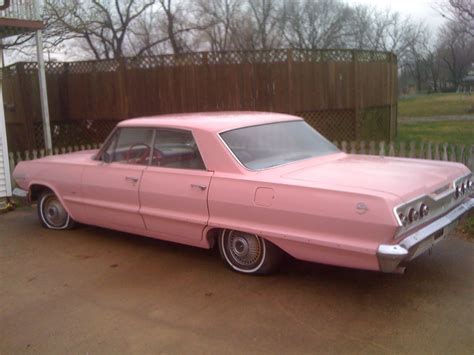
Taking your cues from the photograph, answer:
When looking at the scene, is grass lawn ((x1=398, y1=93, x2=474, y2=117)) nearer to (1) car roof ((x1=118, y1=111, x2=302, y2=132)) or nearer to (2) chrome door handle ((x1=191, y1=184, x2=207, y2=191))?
(1) car roof ((x1=118, y1=111, x2=302, y2=132))

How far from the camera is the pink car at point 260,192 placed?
3.77 meters

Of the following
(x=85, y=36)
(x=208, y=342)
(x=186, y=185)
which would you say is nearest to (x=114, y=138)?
(x=186, y=185)

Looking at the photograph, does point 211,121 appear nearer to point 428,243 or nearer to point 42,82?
point 428,243

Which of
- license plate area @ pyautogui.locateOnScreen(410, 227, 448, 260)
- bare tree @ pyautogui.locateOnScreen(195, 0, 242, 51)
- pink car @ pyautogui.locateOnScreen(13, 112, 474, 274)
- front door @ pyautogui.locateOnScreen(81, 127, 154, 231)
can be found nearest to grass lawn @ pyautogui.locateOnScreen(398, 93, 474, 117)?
bare tree @ pyautogui.locateOnScreen(195, 0, 242, 51)

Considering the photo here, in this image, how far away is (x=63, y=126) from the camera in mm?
13484

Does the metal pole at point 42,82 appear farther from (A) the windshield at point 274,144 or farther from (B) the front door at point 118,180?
(A) the windshield at point 274,144

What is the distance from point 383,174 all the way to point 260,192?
1010 mm

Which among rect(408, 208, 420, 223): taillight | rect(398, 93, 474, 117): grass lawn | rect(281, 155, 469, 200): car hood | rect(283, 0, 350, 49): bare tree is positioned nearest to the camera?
rect(408, 208, 420, 223): taillight

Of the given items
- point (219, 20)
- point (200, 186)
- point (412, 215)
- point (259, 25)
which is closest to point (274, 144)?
point (200, 186)

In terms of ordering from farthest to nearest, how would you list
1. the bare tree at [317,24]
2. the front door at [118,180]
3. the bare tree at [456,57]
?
1. the bare tree at [456,57]
2. the bare tree at [317,24]
3. the front door at [118,180]

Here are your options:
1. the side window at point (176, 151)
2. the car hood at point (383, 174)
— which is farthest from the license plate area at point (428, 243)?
the side window at point (176, 151)

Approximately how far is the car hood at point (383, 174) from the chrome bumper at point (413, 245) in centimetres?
28

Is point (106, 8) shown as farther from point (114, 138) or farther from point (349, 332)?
point (349, 332)

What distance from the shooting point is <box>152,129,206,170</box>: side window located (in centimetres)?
489
